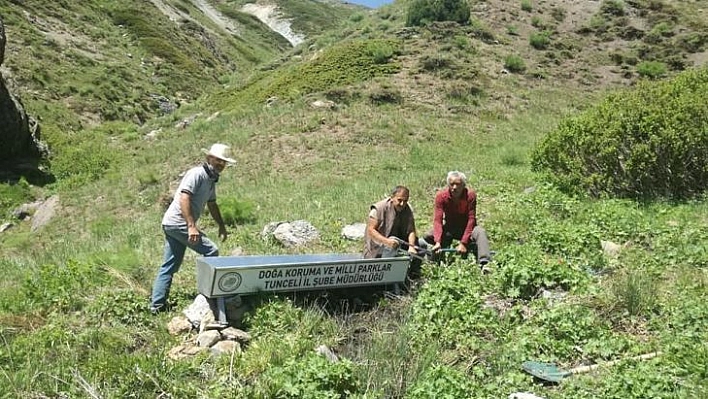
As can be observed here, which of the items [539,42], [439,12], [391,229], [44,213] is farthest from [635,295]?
[439,12]

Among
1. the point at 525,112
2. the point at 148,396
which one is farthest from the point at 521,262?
the point at 525,112

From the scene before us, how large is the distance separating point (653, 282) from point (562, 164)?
5.24 meters

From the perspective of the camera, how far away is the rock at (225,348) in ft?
15.8

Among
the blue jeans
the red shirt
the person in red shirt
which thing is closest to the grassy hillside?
the blue jeans

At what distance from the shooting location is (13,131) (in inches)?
729

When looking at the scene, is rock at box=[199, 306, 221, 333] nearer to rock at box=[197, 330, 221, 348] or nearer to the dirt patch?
rock at box=[197, 330, 221, 348]

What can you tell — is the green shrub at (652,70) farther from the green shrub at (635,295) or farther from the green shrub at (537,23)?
the green shrub at (635,295)

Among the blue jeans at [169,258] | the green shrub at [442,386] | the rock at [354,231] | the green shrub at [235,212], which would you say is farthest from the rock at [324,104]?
the green shrub at [442,386]

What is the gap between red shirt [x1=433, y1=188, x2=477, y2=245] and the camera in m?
7.11

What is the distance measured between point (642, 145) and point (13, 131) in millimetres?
18259

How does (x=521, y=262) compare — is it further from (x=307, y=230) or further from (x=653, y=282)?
(x=307, y=230)

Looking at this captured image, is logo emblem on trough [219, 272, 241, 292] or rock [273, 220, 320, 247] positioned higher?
logo emblem on trough [219, 272, 241, 292]

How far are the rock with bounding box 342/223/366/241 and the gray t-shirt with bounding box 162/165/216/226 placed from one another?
3193 mm

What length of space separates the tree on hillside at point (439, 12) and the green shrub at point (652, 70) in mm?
8065
